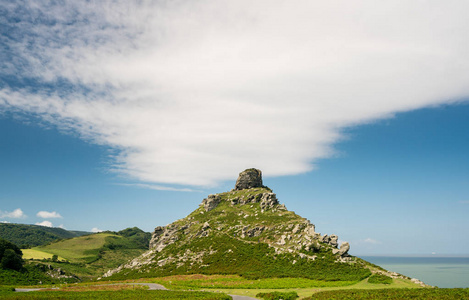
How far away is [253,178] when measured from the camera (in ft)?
598

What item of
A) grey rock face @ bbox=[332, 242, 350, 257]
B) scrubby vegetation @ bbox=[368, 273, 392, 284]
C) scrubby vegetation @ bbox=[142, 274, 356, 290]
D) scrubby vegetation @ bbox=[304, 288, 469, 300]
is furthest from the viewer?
grey rock face @ bbox=[332, 242, 350, 257]

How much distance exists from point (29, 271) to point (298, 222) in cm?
11686

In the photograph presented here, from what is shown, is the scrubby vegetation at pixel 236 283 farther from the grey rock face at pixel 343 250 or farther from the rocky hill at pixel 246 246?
the grey rock face at pixel 343 250

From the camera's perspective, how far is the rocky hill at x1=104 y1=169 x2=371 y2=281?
91875 millimetres

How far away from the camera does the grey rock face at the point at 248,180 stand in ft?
595

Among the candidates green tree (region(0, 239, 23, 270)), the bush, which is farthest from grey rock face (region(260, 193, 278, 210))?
green tree (region(0, 239, 23, 270))

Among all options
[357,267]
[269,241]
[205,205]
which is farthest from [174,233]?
[357,267]

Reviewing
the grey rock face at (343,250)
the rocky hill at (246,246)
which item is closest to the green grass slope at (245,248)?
the rocky hill at (246,246)

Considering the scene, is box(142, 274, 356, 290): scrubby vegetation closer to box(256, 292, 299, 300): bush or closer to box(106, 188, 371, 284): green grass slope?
box(106, 188, 371, 284): green grass slope

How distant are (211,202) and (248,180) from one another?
28460 millimetres

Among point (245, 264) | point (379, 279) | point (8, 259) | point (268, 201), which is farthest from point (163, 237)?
point (379, 279)

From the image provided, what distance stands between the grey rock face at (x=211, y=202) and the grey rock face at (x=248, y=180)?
17139 millimetres

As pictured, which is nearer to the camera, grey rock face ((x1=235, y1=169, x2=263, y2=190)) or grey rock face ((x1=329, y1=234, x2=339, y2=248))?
grey rock face ((x1=329, y1=234, x2=339, y2=248))

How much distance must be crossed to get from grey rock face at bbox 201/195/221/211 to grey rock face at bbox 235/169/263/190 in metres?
17.1
